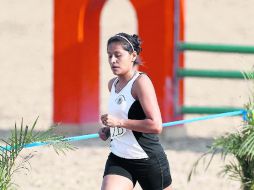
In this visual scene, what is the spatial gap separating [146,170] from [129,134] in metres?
0.21

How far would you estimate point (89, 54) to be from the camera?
11.1m

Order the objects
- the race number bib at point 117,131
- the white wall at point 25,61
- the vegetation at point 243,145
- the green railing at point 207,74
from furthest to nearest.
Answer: the white wall at point 25,61 < the green railing at point 207,74 < the vegetation at point 243,145 < the race number bib at point 117,131

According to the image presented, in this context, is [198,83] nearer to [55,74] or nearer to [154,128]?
[55,74]

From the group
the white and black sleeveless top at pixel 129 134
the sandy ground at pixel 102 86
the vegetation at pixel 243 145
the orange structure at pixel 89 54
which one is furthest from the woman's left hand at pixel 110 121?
the orange structure at pixel 89 54

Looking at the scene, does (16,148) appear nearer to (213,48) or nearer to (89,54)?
(213,48)

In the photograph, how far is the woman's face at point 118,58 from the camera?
15.0ft

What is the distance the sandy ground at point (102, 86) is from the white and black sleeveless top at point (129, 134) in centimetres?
59

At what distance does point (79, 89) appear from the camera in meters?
11.0

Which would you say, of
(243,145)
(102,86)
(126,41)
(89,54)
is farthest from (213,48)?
(126,41)

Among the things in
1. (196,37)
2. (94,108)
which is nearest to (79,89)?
(94,108)

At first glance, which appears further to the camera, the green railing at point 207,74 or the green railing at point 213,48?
the green railing at point 207,74

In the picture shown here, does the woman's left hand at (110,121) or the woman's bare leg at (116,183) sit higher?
the woman's left hand at (110,121)

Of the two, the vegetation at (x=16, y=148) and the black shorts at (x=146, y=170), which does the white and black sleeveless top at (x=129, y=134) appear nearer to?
the black shorts at (x=146, y=170)

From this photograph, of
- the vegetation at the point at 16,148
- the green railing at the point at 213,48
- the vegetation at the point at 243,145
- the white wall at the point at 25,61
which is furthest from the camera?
the white wall at the point at 25,61
